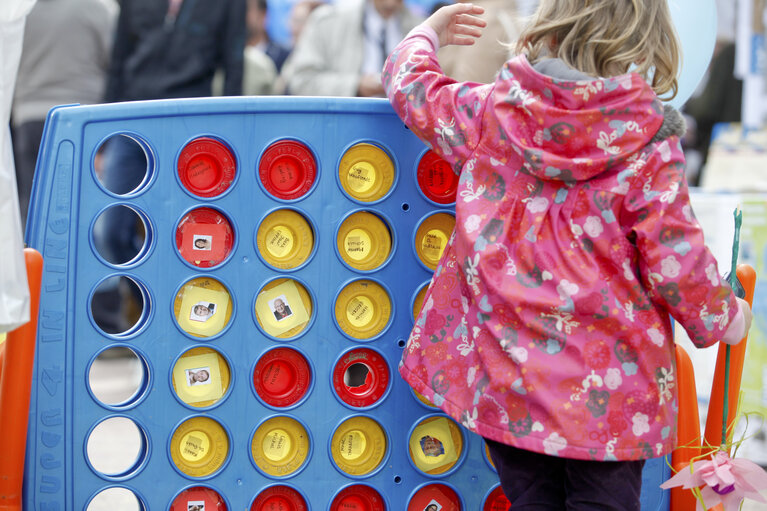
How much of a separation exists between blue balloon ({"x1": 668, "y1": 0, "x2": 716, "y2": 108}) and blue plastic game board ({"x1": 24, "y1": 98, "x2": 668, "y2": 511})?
574 millimetres

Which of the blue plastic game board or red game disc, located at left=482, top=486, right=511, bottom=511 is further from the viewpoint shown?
red game disc, located at left=482, top=486, right=511, bottom=511

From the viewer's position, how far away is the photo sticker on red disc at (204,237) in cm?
149

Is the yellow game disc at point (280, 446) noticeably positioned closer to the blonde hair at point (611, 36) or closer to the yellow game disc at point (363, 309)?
the yellow game disc at point (363, 309)

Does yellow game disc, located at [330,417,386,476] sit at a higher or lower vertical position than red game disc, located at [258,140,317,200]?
lower

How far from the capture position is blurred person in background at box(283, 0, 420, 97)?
10.5 feet

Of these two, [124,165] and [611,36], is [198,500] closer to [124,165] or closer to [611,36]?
[611,36]

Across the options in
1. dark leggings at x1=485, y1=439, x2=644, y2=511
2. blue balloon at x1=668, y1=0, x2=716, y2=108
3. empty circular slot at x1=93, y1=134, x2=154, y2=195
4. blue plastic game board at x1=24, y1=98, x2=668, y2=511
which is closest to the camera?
dark leggings at x1=485, y1=439, x2=644, y2=511

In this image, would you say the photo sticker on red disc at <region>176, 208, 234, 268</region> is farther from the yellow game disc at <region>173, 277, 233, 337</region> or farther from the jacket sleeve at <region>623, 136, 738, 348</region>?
the jacket sleeve at <region>623, 136, 738, 348</region>

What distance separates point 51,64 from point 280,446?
2.46 m

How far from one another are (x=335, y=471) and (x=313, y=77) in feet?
6.43

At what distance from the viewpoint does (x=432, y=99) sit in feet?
4.49

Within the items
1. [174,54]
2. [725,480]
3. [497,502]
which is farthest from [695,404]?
[174,54]

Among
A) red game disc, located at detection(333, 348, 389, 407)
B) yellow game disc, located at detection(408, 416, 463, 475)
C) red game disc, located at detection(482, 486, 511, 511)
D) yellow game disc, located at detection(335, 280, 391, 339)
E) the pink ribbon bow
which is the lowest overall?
red game disc, located at detection(482, 486, 511, 511)

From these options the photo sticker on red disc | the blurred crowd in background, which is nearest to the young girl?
the photo sticker on red disc
